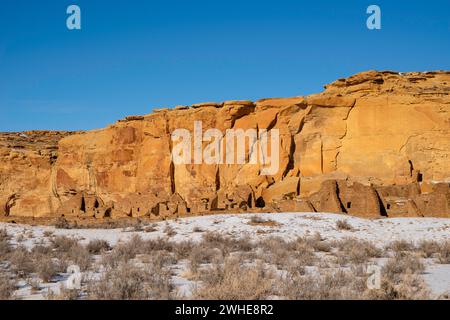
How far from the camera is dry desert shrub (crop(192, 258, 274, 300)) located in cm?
709

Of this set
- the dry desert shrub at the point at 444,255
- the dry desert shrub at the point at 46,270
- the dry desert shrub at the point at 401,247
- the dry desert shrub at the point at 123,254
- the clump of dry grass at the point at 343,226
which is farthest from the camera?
the clump of dry grass at the point at 343,226

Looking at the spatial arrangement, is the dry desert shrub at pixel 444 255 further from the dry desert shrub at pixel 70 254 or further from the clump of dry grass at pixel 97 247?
the clump of dry grass at pixel 97 247

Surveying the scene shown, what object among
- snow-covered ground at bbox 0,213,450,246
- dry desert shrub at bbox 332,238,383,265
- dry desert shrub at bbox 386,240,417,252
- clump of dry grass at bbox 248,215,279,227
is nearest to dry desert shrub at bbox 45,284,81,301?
dry desert shrub at bbox 332,238,383,265

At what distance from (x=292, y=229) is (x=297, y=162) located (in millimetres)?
11480

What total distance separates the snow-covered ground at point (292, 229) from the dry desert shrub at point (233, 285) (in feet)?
24.6

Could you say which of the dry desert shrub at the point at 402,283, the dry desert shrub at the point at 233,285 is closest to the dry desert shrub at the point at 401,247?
the dry desert shrub at the point at 402,283

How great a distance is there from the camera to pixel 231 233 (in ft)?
60.1

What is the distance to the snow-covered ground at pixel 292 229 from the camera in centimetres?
1691

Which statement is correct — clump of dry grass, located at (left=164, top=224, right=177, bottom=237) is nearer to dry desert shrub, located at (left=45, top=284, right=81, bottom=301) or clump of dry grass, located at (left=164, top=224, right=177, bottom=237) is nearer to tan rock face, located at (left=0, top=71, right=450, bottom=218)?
tan rock face, located at (left=0, top=71, right=450, bottom=218)

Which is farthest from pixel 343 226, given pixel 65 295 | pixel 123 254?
pixel 65 295

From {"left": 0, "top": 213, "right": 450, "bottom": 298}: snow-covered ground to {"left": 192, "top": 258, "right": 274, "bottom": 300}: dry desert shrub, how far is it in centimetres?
749
